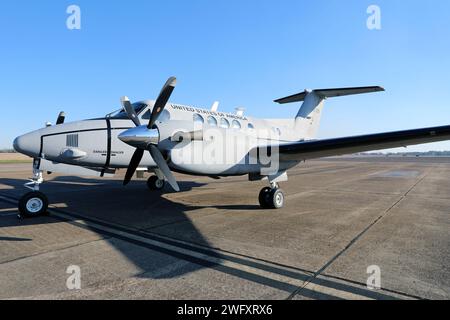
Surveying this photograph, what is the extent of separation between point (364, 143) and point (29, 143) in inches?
331

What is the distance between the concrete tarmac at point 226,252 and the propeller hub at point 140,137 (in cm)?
184

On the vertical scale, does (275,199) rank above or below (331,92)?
below

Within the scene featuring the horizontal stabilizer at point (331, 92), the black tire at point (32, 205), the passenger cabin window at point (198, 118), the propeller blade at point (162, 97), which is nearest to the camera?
the propeller blade at point (162, 97)

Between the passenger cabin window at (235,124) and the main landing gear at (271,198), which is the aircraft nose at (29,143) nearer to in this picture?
the passenger cabin window at (235,124)

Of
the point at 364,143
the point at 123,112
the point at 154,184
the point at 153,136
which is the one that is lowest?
the point at 154,184

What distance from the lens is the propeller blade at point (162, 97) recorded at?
20.5 feet

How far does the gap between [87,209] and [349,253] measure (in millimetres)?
7123

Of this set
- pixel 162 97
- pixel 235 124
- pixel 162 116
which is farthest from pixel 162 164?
pixel 235 124

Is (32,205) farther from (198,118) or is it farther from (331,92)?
(331,92)

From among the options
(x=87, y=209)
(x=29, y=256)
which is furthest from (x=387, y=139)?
(x=87, y=209)

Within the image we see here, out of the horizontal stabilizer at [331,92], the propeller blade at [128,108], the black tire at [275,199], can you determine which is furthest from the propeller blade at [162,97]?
the horizontal stabilizer at [331,92]

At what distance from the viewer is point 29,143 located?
6855 mm
